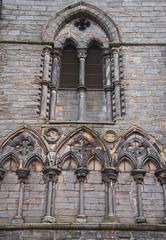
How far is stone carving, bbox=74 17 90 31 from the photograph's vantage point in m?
9.99

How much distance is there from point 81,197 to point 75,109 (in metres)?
1.96

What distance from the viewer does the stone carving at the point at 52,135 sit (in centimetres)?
804

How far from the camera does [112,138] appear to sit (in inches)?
318

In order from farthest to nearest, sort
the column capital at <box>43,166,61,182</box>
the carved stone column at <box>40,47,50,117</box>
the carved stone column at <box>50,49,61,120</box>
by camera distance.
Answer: the carved stone column at <box>50,49,61,120</box> < the carved stone column at <box>40,47,50,117</box> < the column capital at <box>43,166,61,182</box>

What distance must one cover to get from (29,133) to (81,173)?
1.24m

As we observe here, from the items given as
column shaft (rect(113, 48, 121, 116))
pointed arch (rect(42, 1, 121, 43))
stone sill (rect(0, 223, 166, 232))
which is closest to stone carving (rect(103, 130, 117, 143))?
column shaft (rect(113, 48, 121, 116))

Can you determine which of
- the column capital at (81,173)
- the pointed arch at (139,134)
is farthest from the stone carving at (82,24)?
the column capital at (81,173)

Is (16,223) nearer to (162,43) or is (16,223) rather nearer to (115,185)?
(115,185)

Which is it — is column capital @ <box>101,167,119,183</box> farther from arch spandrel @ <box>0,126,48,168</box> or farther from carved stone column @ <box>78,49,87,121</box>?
carved stone column @ <box>78,49,87,121</box>

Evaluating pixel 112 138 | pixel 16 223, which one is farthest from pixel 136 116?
pixel 16 223

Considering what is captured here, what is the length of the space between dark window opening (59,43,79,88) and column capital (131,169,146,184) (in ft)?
7.63

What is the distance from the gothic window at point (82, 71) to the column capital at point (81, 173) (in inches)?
42.7

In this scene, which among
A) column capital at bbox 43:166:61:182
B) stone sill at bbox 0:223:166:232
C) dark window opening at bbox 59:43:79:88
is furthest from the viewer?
dark window opening at bbox 59:43:79:88

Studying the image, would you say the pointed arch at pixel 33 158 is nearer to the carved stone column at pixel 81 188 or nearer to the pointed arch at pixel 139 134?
the carved stone column at pixel 81 188
